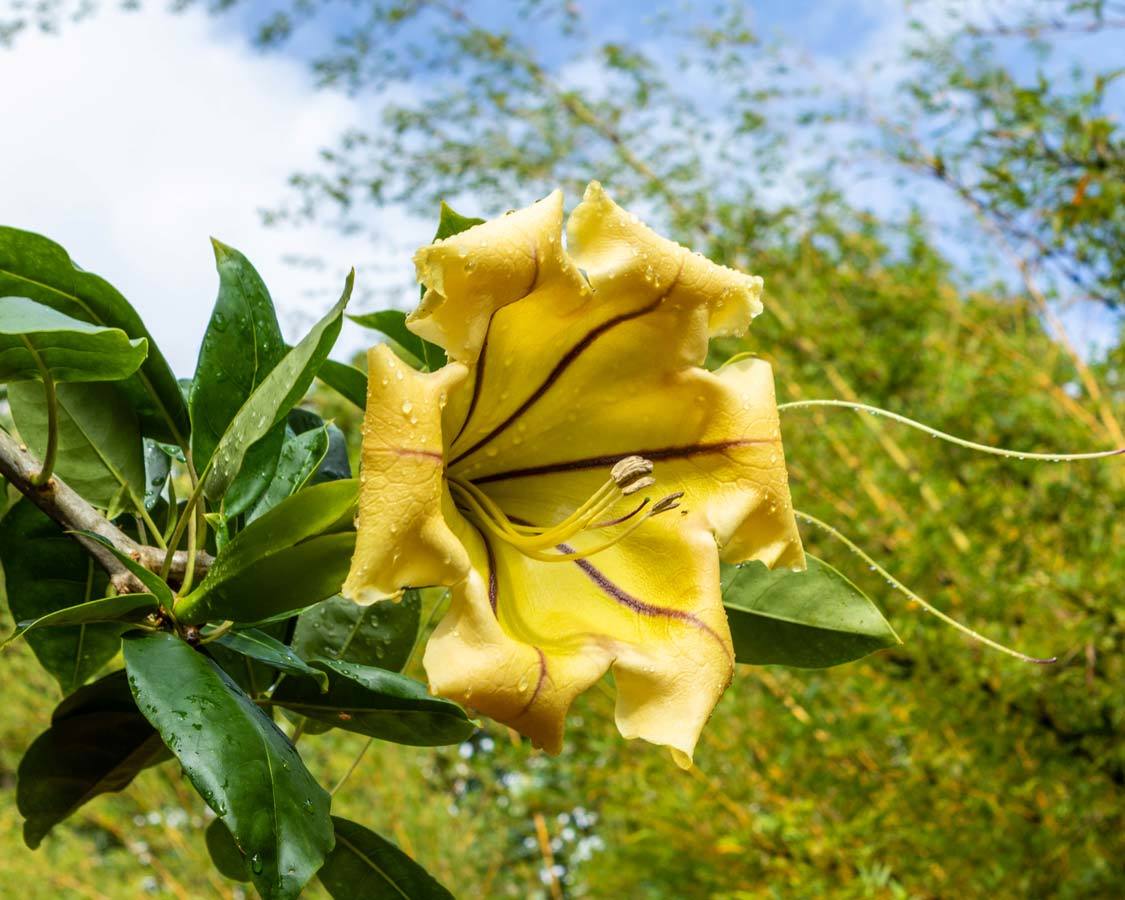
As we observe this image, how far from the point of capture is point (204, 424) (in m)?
0.53

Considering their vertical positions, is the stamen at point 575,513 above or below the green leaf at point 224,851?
above

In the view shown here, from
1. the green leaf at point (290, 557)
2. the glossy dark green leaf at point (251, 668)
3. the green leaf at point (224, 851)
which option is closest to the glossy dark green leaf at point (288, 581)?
the green leaf at point (290, 557)

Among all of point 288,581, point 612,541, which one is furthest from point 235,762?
point 612,541

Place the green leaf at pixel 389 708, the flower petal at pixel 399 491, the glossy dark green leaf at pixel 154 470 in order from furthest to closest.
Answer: the glossy dark green leaf at pixel 154 470, the green leaf at pixel 389 708, the flower petal at pixel 399 491

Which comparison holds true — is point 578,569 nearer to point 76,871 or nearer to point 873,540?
point 873,540

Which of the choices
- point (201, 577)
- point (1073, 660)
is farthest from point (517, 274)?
point (1073, 660)

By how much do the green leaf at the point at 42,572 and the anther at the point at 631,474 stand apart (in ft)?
0.95

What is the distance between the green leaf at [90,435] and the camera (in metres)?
0.55

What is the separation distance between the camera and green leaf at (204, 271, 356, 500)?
17.5 inches

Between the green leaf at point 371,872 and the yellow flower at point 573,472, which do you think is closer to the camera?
the yellow flower at point 573,472

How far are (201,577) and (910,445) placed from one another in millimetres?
1587

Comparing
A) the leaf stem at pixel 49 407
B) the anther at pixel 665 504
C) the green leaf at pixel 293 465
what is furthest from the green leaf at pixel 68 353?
the anther at pixel 665 504

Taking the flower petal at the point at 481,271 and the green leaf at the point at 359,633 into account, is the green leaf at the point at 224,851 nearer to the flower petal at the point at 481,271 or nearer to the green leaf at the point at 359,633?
the green leaf at the point at 359,633

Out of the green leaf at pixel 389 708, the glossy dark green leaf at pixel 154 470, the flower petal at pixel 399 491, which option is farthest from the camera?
the glossy dark green leaf at pixel 154 470
